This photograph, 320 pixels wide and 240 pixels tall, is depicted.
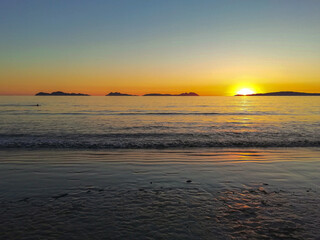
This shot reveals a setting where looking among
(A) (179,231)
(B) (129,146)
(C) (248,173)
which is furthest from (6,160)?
(C) (248,173)

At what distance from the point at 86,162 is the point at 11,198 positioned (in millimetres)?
5324

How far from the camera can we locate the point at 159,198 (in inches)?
276

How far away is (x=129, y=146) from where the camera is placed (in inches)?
689

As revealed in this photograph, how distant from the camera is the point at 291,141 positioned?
19578mm

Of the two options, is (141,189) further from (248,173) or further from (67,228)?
(248,173)

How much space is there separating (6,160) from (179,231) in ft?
37.2

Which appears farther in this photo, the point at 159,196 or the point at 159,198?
the point at 159,196

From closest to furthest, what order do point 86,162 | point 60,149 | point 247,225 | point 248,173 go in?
point 247,225 < point 248,173 < point 86,162 < point 60,149

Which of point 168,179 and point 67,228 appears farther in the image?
point 168,179

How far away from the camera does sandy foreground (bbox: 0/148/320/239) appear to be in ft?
16.6

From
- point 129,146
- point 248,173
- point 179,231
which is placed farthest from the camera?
point 129,146

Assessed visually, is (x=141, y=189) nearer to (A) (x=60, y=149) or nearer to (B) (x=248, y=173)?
(B) (x=248, y=173)

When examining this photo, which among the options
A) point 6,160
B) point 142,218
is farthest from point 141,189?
point 6,160

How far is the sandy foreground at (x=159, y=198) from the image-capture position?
5070 mm
